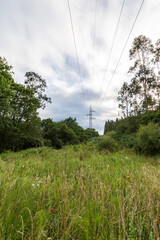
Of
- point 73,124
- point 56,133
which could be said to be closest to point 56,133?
point 56,133

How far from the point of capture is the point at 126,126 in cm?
1719

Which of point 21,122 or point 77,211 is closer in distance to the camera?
point 77,211

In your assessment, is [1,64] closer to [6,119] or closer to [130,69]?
[6,119]

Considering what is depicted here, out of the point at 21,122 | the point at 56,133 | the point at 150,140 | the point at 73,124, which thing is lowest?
the point at 150,140

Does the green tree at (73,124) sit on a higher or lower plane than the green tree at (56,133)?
higher

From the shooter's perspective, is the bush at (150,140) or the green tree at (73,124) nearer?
the bush at (150,140)

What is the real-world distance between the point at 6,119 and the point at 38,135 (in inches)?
185

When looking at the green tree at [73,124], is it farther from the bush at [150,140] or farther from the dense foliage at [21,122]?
the bush at [150,140]

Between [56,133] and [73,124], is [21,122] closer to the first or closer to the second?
[56,133]

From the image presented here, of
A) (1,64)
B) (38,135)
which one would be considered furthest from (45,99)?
(1,64)

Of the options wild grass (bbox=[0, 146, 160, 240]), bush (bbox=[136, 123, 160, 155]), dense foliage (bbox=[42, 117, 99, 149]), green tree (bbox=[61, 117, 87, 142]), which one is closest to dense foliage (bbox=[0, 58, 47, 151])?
dense foliage (bbox=[42, 117, 99, 149])

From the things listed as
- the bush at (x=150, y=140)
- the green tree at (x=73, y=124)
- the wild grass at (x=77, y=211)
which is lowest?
the wild grass at (x=77, y=211)

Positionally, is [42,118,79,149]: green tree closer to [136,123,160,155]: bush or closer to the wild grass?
[136,123,160,155]: bush

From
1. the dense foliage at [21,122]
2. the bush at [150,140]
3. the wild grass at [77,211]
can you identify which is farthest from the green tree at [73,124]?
the wild grass at [77,211]
